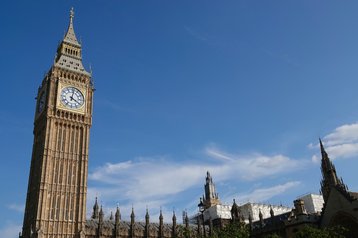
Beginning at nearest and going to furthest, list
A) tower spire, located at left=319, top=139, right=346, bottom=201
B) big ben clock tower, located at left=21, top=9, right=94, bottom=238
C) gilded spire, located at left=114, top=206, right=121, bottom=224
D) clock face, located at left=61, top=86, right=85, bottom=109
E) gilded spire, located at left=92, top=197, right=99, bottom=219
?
big ben clock tower, located at left=21, top=9, right=94, bottom=238
gilded spire, located at left=114, top=206, right=121, bottom=224
clock face, located at left=61, top=86, right=85, bottom=109
tower spire, located at left=319, top=139, right=346, bottom=201
gilded spire, located at left=92, top=197, right=99, bottom=219

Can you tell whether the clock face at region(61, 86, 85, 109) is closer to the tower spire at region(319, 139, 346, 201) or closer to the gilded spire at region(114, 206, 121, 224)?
the gilded spire at region(114, 206, 121, 224)

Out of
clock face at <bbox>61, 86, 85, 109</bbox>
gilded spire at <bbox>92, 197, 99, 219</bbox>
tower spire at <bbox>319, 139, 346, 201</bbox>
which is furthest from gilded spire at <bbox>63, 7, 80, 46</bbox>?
tower spire at <bbox>319, 139, 346, 201</bbox>

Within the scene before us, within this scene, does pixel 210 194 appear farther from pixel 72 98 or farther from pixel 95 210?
pixel 72 98

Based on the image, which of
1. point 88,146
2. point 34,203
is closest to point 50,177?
point 34,203

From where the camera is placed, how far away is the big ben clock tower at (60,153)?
66.2 meters

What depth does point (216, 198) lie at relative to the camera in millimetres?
127625

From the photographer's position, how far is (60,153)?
7231 cm

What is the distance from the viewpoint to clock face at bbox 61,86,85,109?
7719cm

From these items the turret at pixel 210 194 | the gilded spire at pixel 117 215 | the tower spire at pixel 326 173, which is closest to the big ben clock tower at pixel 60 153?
the gilded spire at pixel 117 215

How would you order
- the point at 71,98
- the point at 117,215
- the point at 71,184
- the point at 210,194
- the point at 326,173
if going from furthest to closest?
the point at 210,194 → the point at 326,173 → the point at 71,98 → the point at 117,215 → the point at 71,184

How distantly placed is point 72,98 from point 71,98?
0.69 feet

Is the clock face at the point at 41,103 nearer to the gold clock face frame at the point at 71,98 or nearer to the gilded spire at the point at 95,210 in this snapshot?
the gold clock face frame at the point at 71,98

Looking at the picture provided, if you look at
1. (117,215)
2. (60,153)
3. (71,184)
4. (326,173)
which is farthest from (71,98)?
(326,173)

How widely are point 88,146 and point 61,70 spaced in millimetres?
17291
